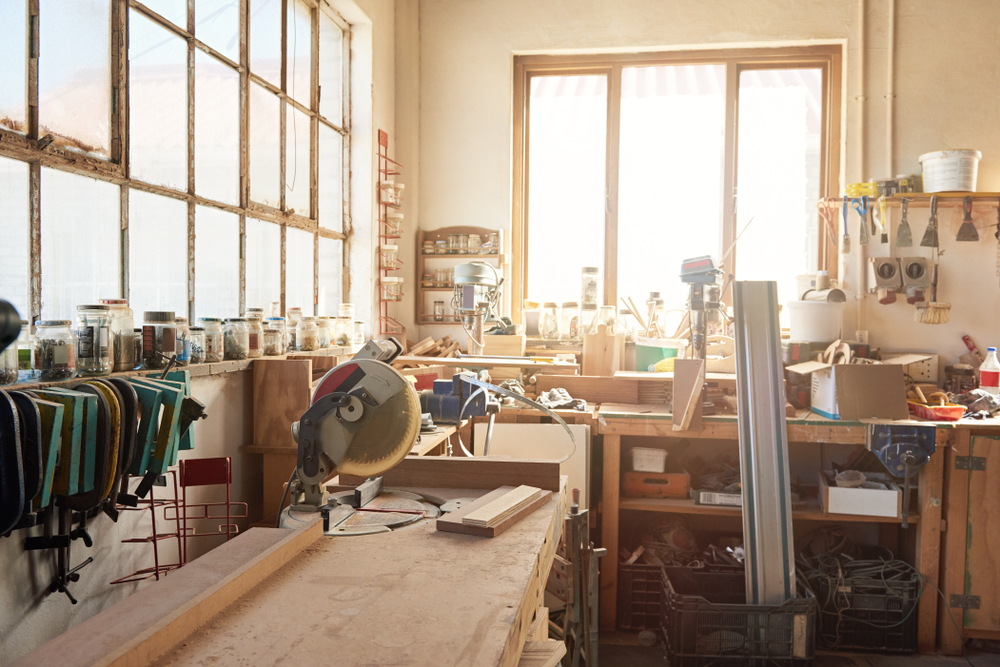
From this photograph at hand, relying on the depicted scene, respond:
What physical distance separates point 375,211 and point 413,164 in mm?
632

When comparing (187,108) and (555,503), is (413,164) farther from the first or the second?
(555,503)

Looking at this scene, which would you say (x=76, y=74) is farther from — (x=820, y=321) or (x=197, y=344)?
(x=820, y=321)

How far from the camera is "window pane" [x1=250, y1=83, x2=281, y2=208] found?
3070mm

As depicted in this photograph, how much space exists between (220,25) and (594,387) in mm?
2514

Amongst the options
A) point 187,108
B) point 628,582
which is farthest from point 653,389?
point 187,108

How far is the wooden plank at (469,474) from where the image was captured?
195 centimetres

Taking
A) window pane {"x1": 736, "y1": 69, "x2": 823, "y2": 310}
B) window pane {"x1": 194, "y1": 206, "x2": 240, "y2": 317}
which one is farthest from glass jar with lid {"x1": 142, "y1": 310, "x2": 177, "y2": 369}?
window pane {"x1": 736, "y1": 69, "x2": 823, "y2": 310}

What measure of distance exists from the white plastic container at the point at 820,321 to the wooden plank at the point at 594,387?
1.05 metres

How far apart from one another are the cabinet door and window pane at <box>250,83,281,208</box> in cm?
342

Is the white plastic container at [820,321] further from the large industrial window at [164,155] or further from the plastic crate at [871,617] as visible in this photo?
the large industrial window at [164,155]

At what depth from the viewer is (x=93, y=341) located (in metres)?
1.89

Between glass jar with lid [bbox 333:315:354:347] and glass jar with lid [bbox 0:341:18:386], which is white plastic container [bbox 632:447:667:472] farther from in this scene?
glass jar with lid [bbox 0:341:18:386]

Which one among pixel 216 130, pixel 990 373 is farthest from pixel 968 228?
pixel 216 130

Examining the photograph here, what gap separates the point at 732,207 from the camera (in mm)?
4508
